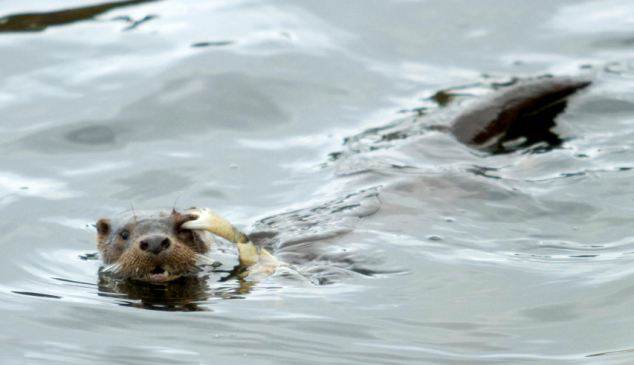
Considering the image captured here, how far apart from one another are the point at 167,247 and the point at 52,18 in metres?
5.11

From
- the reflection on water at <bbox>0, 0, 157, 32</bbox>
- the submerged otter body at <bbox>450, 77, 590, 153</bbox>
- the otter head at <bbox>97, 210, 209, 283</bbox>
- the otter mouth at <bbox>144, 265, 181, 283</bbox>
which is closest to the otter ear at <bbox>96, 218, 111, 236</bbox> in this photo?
the otter head at <bbox>97, 210, 209, 283</bbox>

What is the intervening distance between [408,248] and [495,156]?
1734 millimetres

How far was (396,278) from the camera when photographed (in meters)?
6.25

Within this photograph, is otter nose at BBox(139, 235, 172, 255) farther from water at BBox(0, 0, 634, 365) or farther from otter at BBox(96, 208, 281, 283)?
water at BBox(0, 0, 634, 365)

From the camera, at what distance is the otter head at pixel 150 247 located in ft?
20.9

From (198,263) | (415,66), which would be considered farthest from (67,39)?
(198,263)

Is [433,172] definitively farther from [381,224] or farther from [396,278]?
[396,278]

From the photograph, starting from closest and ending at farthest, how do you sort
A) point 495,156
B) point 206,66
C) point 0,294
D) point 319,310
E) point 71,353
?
point 71,353 → point 319,310 → point 0,294 → point 495,156 → point 206,66

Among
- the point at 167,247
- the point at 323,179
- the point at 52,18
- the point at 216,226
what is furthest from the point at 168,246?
the point at 52,18

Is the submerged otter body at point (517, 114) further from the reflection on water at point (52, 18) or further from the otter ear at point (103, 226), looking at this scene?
the reflection on water at point (52, 18)

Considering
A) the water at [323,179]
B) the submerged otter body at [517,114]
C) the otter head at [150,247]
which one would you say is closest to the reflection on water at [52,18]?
the water at [323,179]

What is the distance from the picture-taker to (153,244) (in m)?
6.30

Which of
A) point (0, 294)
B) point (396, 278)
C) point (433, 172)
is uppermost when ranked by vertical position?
point (433, 172)

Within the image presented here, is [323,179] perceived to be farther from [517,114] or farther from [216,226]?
[216,226]
